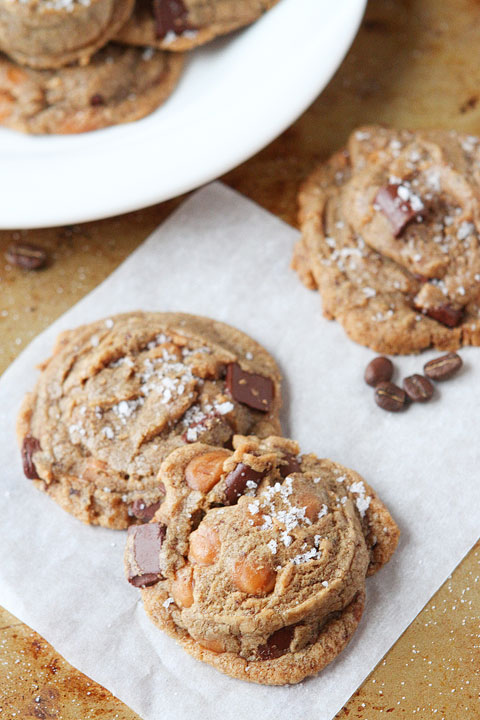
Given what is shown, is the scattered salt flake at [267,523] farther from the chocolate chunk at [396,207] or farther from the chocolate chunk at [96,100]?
the chocolate chunk at [96,100]

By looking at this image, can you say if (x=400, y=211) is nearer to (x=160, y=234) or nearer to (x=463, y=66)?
(x=160, y=234)

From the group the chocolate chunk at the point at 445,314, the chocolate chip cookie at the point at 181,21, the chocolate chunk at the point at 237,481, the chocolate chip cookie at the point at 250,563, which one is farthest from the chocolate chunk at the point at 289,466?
the chocolate chip cookie at the point at 181,21

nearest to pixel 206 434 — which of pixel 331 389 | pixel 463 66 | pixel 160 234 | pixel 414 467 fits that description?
pixel 331 389

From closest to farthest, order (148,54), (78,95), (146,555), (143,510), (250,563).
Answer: (250,563) → (146,555) → (143,510) → (78,95) → (148,54)

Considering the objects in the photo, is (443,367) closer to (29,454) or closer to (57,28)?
(29,454)

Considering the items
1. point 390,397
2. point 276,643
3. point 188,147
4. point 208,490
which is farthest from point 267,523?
point 188,147

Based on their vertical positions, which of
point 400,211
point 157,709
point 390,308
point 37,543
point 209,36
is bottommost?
point 157,709
